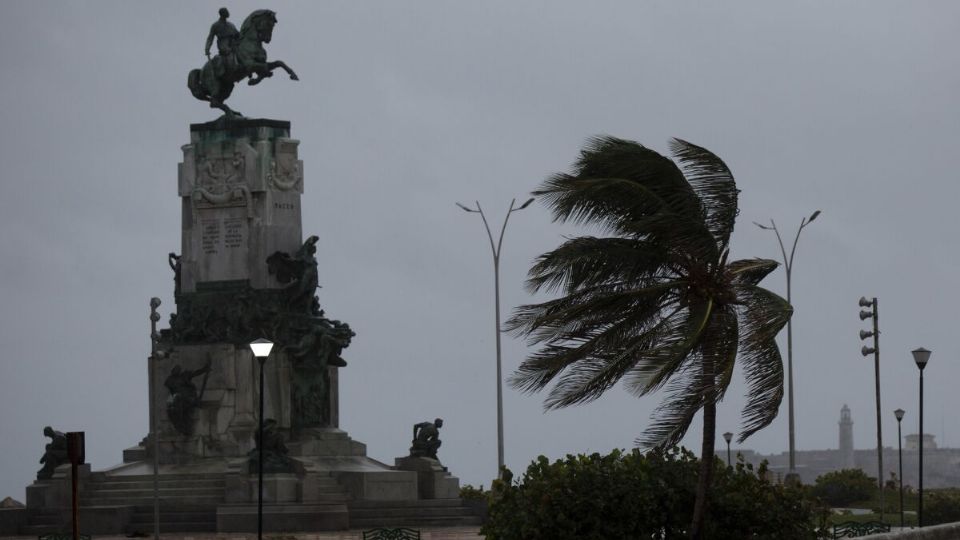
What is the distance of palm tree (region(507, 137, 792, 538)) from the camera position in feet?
98.4

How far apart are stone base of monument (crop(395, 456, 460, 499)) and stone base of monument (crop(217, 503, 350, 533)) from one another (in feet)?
16.5

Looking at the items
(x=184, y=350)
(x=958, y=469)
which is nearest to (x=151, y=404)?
(x=184, y=350)

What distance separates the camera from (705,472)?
30344 millimetres

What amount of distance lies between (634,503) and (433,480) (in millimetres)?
24119

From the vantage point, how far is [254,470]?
51406 mm

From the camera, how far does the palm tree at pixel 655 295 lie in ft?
98.4

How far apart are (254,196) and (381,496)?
344 inches

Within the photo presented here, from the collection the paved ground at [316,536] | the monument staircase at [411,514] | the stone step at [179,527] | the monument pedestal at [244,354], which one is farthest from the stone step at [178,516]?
the monument staircase at [411,514]

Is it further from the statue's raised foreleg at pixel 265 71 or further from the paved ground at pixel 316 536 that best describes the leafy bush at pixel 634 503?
the statue's raised foreleg at pixel 265 71

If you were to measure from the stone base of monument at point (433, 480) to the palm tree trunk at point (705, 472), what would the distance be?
2409 cm

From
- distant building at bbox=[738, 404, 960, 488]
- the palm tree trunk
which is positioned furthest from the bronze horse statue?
distant building at bbox=[738, 404, 960, 488]

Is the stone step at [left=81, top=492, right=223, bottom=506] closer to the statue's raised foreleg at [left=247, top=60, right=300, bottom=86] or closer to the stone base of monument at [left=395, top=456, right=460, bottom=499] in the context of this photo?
the stone base of monument at [left=395, top=456, right=460, bottom=499]

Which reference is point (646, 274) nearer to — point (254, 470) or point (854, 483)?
point (254, 470)

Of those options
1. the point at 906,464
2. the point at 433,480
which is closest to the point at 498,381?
the point at 433,480
